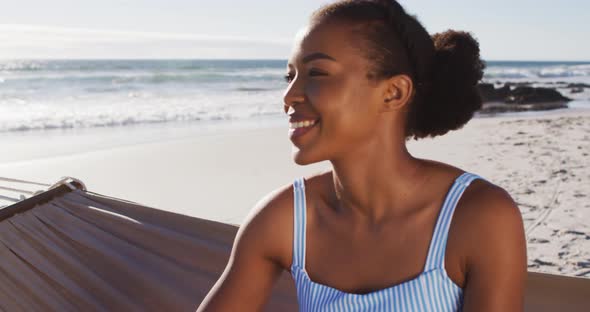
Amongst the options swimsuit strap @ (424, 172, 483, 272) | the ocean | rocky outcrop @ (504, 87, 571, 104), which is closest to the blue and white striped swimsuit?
swimsuit strap @ (424, 172, 483, 272)

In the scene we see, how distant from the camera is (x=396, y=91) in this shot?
0.96 m

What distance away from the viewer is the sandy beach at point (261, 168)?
3910mm

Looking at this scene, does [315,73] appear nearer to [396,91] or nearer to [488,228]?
[396,91]

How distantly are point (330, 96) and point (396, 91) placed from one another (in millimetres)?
114

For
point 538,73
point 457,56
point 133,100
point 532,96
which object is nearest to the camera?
point 457,56

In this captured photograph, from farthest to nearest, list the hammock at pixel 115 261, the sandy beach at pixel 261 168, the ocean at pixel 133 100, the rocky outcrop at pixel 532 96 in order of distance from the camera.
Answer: the rocky outcrop at pixel 532 96 < the ocean at pixel 133 100 < the sandy beach at pixel 261 168 < the hammock at pixel 115 261

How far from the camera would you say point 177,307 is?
5.37 feet

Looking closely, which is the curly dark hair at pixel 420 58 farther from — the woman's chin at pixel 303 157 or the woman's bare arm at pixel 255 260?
the woman's bare arm at pixel 255 260

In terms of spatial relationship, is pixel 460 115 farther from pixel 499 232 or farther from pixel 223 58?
pixel 223 58

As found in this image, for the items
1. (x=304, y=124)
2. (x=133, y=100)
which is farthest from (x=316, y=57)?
Result: (x=133, y=100)

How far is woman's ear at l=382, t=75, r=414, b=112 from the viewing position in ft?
3.11

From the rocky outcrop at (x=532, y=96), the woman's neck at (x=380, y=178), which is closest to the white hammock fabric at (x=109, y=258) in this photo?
the woman's neck at (x=380, y=178)

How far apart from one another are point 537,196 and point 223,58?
34783 millimetres

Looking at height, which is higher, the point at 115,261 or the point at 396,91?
the point at 396,91
